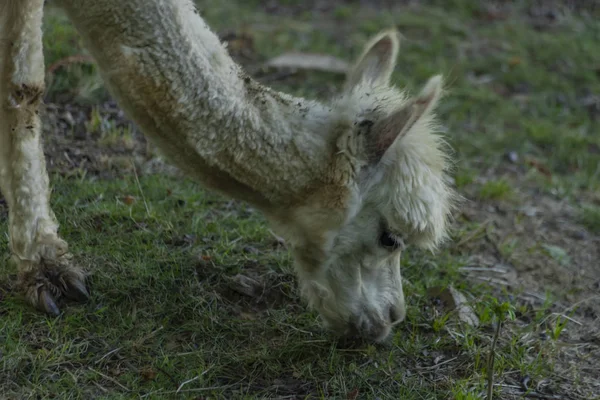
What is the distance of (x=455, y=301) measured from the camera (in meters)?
4.33

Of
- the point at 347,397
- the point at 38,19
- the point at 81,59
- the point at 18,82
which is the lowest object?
the point at 347,397

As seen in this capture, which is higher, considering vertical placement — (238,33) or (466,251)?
(238,33)

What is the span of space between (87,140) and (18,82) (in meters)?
1.52

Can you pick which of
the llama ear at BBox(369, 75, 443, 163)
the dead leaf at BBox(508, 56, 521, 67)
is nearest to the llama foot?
the llama ear at BBox(369, 75, 443, 163)

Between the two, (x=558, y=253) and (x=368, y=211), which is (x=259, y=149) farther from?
(x=558, y=253)

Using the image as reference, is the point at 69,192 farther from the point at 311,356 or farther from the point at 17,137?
the point at 311,356

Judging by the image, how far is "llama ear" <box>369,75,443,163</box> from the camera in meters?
3.36

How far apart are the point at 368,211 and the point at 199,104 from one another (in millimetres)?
872

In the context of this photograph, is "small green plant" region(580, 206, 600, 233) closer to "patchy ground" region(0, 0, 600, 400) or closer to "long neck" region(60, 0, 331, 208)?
"patchy ground" region(0, 0, 600, 400)

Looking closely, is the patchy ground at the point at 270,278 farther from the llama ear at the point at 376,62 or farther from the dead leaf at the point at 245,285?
the llama ear at the point at 376,62

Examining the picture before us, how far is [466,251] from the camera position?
16.9 ft

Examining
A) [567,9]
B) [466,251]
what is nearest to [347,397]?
[466,251]

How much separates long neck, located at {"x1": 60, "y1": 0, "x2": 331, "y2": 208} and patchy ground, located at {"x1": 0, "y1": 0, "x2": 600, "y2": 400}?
724 mm

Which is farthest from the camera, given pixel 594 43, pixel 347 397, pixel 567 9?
pixel 567 9
